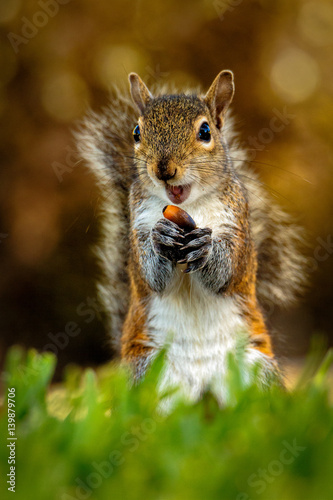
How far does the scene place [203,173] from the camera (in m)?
1.62

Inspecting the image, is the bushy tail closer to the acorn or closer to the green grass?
the acorn

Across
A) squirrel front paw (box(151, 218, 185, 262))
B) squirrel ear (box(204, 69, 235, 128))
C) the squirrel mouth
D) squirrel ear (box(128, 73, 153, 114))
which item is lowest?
squirrel front paw (box(151, 218, 185, 262))

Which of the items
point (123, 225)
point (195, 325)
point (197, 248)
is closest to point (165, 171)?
point (197, 248)

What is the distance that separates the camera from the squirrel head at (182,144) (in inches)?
61.6

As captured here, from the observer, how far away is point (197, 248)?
1.55m

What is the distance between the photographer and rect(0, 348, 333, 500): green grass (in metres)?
0.72

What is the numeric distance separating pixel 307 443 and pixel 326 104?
2522mm

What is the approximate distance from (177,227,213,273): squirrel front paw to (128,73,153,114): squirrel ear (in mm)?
510

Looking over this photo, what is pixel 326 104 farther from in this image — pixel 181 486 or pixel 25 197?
pixel 181 486

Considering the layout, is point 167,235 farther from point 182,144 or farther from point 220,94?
point 220,94

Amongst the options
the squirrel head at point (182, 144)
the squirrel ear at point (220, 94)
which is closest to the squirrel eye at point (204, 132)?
the squirrel head at point (182, 144)

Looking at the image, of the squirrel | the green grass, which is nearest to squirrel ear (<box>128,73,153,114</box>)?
the squirrel

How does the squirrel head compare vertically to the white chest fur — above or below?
above

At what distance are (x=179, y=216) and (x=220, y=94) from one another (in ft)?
1.66
